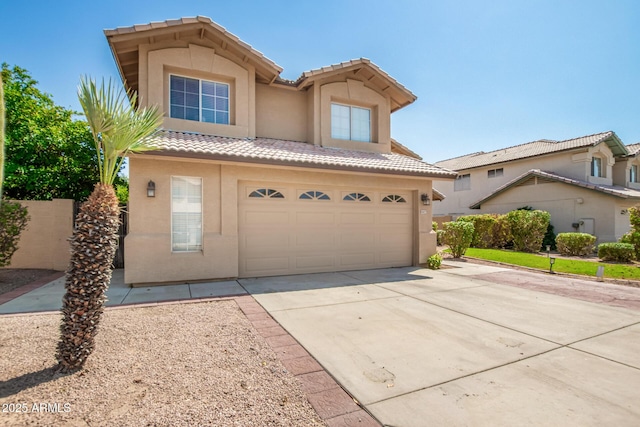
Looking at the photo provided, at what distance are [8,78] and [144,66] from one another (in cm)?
1047

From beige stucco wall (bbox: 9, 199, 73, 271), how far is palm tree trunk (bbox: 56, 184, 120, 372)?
26.9ft

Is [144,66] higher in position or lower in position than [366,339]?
higher

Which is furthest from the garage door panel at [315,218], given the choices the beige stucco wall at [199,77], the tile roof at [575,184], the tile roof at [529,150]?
the tile roof at [529,150]

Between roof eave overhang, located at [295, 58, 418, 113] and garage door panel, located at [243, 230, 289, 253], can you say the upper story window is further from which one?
garage door panel, located at [243, 230, 289, 253]

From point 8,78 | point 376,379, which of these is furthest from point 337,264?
point 8,78

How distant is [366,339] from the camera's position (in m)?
4.58

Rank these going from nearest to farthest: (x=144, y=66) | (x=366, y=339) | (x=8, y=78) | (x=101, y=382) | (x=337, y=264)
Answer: (x=101, y=382) < (x=366, y=339) < (x=144, y=66) < (x=337, y=264) < (x=8, y=78)

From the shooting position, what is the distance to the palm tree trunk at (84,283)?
135 inches

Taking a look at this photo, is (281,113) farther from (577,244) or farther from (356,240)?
(577,244)

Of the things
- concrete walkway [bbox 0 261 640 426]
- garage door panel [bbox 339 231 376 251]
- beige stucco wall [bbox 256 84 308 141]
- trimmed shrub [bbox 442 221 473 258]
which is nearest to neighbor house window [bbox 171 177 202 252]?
concrete walkway [bbox 0 261 640 426]

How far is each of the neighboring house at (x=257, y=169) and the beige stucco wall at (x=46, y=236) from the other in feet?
13.9

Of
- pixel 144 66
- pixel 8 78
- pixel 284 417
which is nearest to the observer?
pixel 284 417

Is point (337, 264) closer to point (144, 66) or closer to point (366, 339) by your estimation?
point (366, 339)

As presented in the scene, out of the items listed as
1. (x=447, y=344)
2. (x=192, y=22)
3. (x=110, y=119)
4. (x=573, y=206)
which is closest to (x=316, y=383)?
(x=447, y=344)
